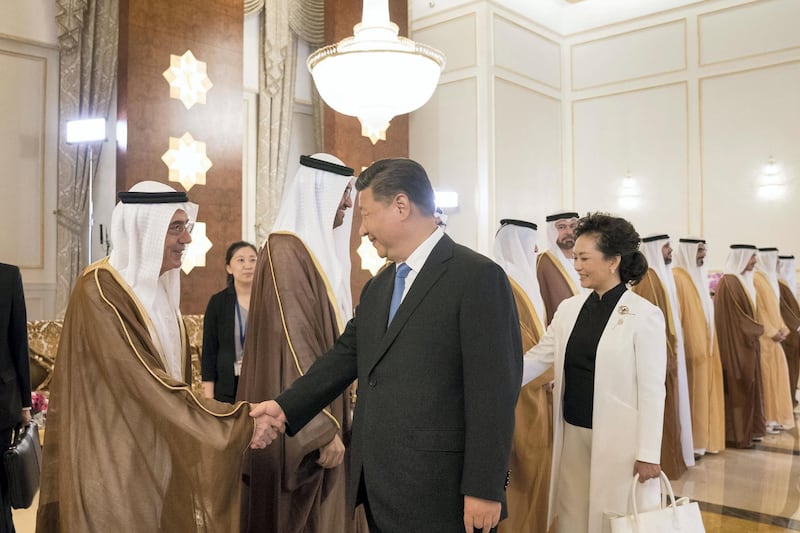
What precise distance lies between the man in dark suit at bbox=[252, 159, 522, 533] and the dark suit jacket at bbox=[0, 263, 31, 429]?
1.68 meters

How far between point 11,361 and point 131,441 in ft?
3.40

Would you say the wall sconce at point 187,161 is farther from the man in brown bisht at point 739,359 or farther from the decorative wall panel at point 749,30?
the decorative wall panel at point 749,30

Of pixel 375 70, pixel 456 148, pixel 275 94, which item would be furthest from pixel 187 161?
pixel 456 148

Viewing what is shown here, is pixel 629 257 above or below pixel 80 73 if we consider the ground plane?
below

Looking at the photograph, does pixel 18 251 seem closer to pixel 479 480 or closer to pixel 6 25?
pixel 6 25

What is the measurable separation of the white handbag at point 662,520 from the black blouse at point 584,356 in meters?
0.47

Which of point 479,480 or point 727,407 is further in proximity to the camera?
point 727,407

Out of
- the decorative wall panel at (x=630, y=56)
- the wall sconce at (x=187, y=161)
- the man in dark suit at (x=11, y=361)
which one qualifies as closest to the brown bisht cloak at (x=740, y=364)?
the decorative wall panel at (x=630, y=56)

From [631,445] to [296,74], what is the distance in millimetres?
8126

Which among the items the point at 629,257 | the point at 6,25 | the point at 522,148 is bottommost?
the point at 629,257

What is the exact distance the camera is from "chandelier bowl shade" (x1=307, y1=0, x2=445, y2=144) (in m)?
6.73

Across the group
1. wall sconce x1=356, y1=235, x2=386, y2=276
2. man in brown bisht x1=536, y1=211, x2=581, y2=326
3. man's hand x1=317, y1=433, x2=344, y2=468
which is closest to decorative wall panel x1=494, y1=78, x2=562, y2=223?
wall sconce x1=356, y1=235, x2=386, y2=276

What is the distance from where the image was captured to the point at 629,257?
2.84m

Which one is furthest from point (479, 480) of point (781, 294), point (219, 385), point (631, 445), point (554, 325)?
point (781, 294)
